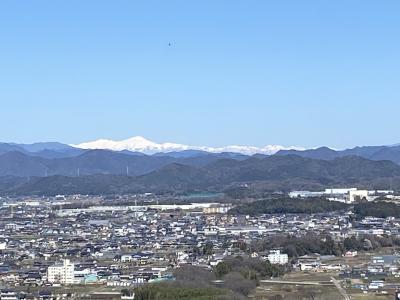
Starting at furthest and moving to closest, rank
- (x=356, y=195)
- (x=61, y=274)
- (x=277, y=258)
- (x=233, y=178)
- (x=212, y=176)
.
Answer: (x=212, y=176) → (x=233, y=178) → (x=356, y=195) → (x=277, y=258) → (x=61, y=274)

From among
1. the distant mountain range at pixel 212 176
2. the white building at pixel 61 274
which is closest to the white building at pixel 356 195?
the distant mountain range at pixel 212 176

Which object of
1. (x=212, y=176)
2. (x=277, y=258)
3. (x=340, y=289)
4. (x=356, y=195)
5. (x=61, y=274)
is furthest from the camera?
(x=212, y=176)

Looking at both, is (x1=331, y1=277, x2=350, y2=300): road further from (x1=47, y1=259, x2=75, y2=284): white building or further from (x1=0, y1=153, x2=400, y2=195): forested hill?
(x1=0, y1=153, x2=400, y2=195): forested hill

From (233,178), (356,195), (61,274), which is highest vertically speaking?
(233,178)

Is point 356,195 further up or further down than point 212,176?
further down

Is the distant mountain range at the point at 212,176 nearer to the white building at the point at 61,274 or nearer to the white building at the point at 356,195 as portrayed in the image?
the white building at the point at 356,195

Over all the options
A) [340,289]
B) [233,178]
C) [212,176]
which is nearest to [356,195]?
[340,289]

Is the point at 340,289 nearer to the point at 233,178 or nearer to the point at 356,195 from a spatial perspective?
the point at 356,195
